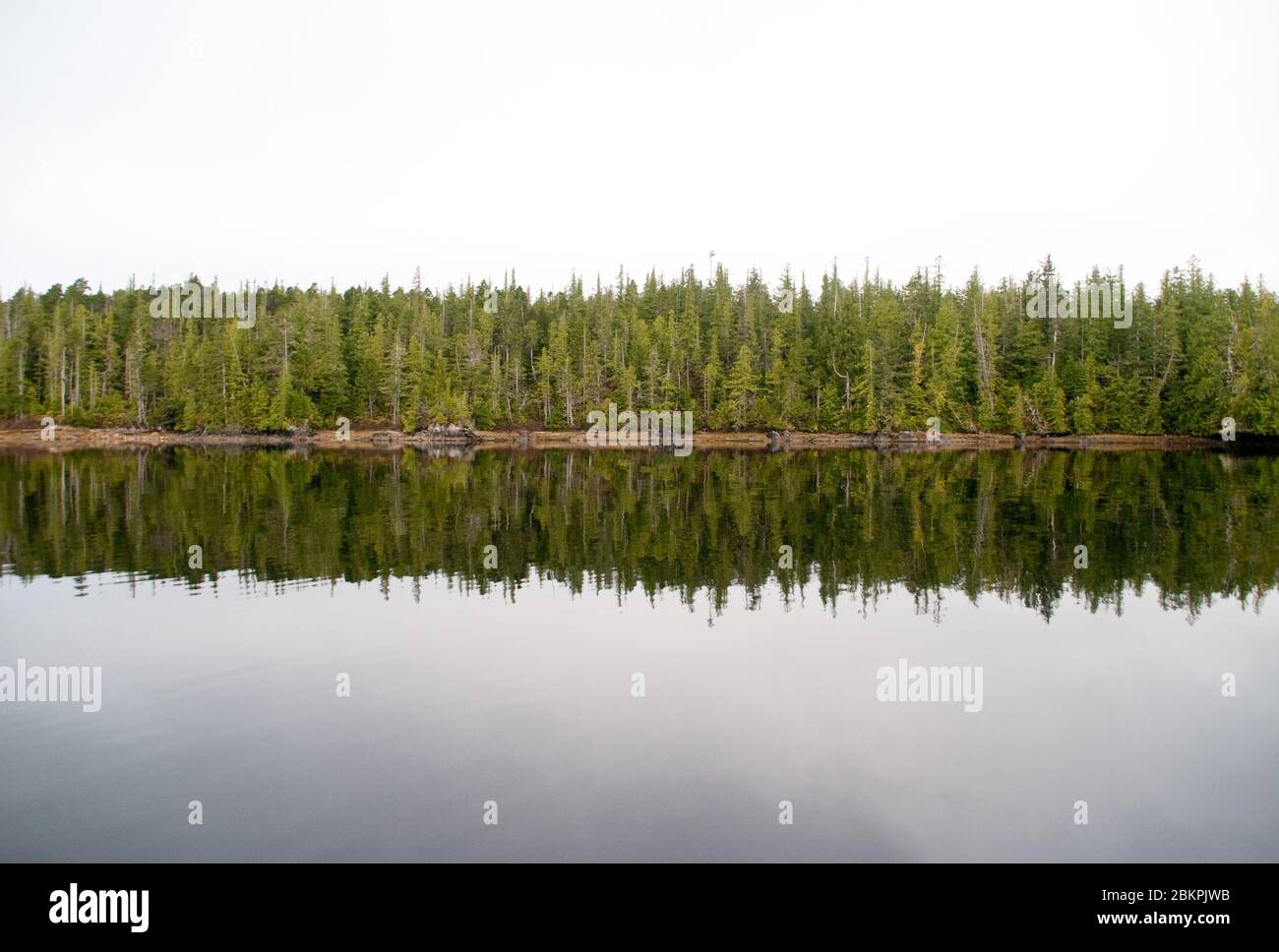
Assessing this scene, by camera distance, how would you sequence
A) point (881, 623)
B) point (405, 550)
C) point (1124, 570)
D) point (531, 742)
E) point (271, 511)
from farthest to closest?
point (271, 511)
point (405, 550)
point (1124, 570)
point (881, 623)
point (531, 742)

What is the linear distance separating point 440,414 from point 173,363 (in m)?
37.9

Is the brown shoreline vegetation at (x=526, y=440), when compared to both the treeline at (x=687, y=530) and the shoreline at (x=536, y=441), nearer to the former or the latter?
the shoreline at (x=536, y=441)

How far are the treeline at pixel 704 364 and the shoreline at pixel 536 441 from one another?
1846mm

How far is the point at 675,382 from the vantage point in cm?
11481

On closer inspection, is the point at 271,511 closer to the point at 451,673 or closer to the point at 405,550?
the point at 405,550

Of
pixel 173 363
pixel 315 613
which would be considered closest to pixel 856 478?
pixel 315 613
